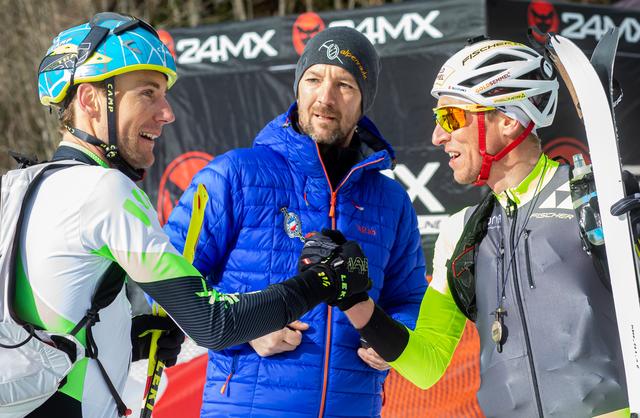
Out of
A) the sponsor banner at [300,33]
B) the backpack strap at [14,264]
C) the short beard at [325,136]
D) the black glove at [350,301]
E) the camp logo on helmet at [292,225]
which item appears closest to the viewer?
the backpack strap at [14,264]

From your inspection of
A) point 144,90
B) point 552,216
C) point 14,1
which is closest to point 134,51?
point 144,90

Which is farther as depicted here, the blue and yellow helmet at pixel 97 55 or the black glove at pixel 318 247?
the black glove at pixel 318 247

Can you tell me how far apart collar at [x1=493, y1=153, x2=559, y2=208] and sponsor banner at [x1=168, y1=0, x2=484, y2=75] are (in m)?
4.68

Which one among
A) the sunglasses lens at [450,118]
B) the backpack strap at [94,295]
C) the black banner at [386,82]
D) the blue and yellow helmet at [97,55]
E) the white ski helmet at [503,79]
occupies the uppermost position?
the blue and yellow helmet at [97,55]

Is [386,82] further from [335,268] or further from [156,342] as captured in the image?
[335,268]

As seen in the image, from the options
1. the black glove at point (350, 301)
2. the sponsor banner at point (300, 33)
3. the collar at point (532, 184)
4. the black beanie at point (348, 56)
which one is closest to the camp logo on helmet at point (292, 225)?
the black glove at point (350, 301)

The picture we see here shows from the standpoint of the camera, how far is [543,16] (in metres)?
7.97

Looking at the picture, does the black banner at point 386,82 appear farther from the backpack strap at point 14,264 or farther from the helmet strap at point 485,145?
the backpack strap at point 14,264

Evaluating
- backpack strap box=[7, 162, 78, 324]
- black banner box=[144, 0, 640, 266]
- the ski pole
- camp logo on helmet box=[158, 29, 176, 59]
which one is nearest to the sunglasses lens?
the ski pole

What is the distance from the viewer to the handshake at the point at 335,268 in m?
2.78

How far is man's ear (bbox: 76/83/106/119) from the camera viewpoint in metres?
2.71

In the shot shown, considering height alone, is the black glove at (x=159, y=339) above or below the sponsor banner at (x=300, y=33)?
below

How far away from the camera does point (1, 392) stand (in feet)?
7.74

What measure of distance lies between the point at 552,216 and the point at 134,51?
4.71ft
